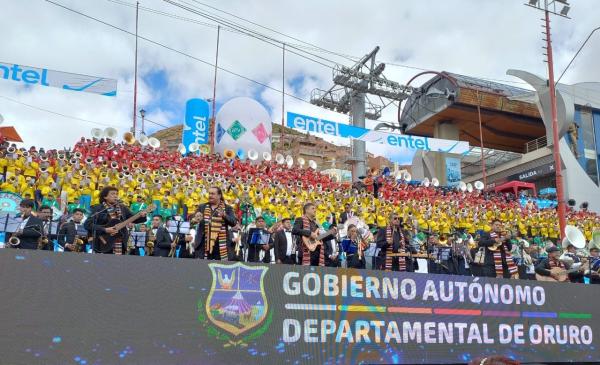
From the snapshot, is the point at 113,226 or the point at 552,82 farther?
the point at 552,82

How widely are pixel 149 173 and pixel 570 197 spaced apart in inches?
972

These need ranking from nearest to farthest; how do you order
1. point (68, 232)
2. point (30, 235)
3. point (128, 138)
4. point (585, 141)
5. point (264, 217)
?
point (30, 235), point (68, 232), point (264, 217), point (128, 138), point (585, 141)

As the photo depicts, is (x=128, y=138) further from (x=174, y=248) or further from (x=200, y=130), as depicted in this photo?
(x=174, y=248)

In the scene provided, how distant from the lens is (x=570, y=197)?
30.1m

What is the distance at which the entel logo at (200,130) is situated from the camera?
923 inches

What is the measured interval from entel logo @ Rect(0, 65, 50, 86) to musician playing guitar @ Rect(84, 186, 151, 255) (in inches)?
357

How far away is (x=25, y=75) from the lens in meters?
14.3

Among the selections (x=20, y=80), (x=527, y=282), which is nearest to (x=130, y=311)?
(x=527, y=282)

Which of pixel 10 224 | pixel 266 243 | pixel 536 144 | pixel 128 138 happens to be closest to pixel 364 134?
pixel 128 138

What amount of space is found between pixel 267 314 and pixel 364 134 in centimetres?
1364

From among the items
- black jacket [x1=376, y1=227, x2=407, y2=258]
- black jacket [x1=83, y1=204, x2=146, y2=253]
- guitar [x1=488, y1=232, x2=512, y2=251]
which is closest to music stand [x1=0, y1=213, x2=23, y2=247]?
black jacket [x1=83, y1=204, x2=146, y2=253]

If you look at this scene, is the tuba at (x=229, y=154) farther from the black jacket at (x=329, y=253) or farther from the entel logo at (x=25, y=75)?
the black jacket at (x=329, y=253)

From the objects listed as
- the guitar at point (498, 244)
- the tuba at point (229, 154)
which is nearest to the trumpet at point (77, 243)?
the guitar at point (498, 244)

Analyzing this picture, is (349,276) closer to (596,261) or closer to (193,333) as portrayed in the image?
(193,333)
